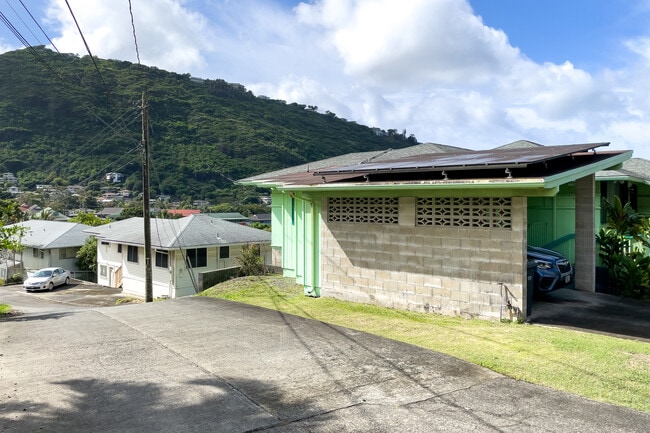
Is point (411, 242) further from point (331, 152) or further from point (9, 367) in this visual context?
point (331, 152)

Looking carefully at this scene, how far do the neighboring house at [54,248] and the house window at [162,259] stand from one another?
12171 mm

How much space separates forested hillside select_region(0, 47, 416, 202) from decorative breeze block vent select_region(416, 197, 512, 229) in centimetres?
4915

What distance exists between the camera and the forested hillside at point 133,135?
6109 centimetres

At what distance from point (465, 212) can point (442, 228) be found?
1.94 ft

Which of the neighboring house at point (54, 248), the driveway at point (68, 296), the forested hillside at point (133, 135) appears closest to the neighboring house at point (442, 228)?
the driveway at point (68, 296)

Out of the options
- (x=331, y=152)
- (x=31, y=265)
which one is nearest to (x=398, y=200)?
(x=31, y=265)

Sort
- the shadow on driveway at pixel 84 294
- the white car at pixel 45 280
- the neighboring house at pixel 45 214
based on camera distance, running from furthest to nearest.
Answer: the neighboring house at pixel 45 214 → the white car at pixel 45 280 → the shadow on driveway at pixel 84 294

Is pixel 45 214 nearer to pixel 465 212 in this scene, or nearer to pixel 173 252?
pixel 173 252

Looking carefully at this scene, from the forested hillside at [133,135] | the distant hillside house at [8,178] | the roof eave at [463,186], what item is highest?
the forested hillside at [133,135]

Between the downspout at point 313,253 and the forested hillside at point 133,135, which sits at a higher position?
the forested hillside at point 133,135

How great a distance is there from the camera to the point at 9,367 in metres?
6.42

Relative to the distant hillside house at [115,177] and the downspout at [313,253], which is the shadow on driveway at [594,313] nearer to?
the downspout at [313,253]

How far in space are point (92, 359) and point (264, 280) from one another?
353 inches

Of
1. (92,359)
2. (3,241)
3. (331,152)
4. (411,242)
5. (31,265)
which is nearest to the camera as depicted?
(92,359)
